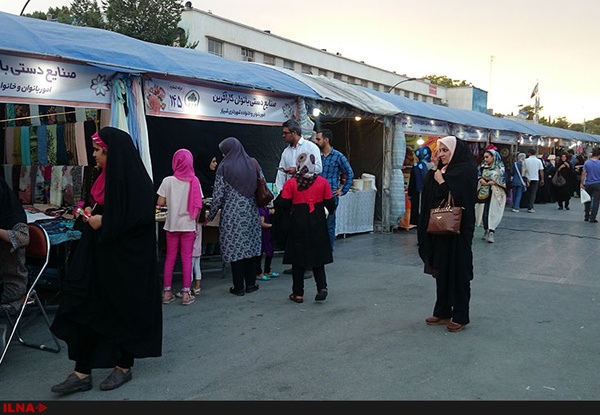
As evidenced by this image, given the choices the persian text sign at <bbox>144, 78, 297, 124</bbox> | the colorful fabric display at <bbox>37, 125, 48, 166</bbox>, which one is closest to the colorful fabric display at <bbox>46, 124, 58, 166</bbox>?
the colorful fabric display at <bbox>37, 125, 48, 166</bbox>

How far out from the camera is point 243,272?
5988mm

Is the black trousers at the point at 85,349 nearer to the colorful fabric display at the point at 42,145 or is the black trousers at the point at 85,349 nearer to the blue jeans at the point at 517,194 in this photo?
the colorful fabric display at the point at 42,145

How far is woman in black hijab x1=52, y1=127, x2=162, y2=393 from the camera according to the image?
331 centimetres

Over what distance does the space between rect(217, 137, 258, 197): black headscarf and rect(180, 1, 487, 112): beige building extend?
21788mm

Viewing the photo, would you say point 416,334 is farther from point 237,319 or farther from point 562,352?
point 237,319

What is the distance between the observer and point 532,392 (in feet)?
11.4

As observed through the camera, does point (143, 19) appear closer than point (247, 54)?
Yes

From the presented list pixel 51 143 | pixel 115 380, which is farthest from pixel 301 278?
pixel 51 143

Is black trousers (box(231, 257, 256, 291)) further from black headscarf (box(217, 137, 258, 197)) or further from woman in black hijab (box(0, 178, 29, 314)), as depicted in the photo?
woman in black hijab (box(0, 178, 29, 314))

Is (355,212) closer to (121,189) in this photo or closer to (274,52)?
Result: (121,189)

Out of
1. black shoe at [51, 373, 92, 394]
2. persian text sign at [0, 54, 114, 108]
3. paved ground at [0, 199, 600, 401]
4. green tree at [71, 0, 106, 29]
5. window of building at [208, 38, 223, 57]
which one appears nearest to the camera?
black shoe at [51, 373, 92, 394]

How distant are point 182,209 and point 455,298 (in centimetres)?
282

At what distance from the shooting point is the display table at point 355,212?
9.88 m

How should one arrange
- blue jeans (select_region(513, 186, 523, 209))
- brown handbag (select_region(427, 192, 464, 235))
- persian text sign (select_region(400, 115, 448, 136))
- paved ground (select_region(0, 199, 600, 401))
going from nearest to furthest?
paved ground (select_region(0, 199, 600, 401)) < brown handbag (select_region(427, 192, 464, 235)) < persian text sign (select_region(400, 115, 448, 136)) < blue jeans (select_region(513, 186, 523, 209))
